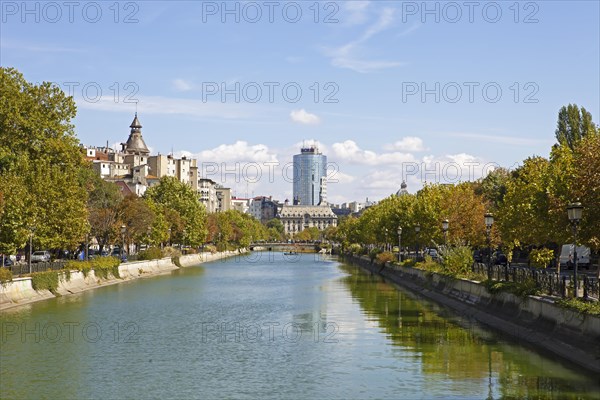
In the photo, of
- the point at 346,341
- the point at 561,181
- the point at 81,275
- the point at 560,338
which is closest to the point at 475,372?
the point at 560,338

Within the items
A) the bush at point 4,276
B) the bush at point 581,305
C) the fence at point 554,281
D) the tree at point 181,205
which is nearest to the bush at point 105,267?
the bush at point 4,276

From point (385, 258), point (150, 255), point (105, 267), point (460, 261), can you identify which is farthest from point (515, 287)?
point (150, 255)

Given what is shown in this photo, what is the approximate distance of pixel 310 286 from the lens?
82.5 m

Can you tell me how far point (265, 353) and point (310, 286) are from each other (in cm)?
4659

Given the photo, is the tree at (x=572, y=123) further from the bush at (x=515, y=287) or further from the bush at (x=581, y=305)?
the bush at (x=581, y=305)

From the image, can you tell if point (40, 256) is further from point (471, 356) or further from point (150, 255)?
point (471, 356)

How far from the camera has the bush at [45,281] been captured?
2240 inches

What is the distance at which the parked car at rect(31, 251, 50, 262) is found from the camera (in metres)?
86.2

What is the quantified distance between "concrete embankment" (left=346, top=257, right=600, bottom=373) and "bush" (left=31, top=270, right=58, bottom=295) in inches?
1154

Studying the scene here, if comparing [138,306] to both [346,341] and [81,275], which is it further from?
[346,341]

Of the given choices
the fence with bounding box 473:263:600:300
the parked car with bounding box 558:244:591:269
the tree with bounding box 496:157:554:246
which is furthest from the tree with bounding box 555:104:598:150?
the fence with bounding box 473:263:600:300

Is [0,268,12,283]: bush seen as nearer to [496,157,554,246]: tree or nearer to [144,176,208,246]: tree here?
[496,157,554,246]: tree

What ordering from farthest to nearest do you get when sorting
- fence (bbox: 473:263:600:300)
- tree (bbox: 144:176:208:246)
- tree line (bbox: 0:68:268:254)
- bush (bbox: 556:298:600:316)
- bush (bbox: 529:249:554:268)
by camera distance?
tree (bbox: 144:176:208:246), tree line (bbox: 0:68:268:254), bush (bbox: 529:249:554:268), fence (bbox: 473:263:600:300), bush (bbox: 556:298:600:316)

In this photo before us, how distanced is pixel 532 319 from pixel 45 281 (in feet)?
122
